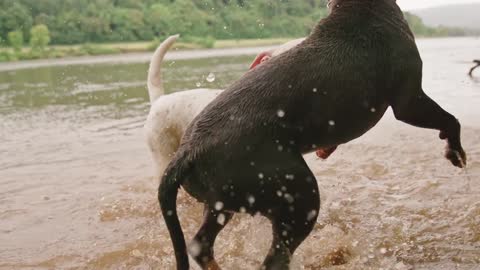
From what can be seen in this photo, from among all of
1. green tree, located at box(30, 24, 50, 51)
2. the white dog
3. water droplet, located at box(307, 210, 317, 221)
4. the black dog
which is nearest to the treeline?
green tree, located at box(30, 24, 50, 51)

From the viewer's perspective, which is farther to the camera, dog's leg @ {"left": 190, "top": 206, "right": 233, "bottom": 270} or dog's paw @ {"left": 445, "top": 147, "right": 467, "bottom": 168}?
dog's paw @ {"left": 445, "top": 147, "right": 467, "bottom": 168}

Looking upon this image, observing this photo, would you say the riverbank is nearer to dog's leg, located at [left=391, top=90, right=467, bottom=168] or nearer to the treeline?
the treeline

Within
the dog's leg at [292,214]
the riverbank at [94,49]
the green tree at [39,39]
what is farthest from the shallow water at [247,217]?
the green tree at [39,39]

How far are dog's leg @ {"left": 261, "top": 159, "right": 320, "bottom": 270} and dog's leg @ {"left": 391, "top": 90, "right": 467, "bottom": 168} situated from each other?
2.75ft

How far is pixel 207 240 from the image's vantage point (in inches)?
113

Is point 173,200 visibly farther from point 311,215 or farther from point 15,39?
point 15,39

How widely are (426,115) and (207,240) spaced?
1536 mm

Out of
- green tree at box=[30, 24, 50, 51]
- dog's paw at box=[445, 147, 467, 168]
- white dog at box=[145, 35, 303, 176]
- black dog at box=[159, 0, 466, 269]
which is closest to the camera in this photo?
black dog at box=[159, 0, 466, 269]

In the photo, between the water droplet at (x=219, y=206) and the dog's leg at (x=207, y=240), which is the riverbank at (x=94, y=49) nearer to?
the dog's leg at (x=207, y=240)

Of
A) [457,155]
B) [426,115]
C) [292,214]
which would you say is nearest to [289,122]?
[292,214]

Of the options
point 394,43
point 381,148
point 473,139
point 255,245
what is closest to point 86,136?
point 381,148

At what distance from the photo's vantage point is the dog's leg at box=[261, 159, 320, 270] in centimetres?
246

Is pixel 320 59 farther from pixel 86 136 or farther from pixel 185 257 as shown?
pixel 86 136

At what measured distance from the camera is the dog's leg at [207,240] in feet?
9.19
